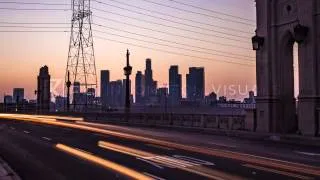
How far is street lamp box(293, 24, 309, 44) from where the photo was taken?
2900 centimetres

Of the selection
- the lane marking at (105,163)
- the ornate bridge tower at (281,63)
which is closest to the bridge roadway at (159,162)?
the lane marking at (105,163)

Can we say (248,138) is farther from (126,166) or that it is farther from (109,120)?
(109,120)

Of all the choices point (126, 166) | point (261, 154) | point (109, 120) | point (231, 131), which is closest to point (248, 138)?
point (231, 131)

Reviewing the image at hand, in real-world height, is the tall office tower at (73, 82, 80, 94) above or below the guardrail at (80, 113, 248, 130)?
above

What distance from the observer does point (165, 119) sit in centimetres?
4647

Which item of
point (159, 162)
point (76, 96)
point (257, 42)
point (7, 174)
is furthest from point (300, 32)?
point (76, 96)

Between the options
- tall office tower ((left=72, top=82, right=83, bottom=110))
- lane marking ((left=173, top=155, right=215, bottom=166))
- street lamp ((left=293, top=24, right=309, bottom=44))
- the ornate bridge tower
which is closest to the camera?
lane marking ((left=173, top=155, right=215, bottom=166))

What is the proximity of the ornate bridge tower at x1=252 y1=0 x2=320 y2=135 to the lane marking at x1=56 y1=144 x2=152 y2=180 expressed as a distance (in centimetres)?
1289

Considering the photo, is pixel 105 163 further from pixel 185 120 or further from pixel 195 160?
pixel 185 120

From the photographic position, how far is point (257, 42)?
33.1 metres

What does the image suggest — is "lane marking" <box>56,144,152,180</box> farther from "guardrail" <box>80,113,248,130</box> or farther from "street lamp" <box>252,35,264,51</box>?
"street lamp" <box>252,35,264,51</box>

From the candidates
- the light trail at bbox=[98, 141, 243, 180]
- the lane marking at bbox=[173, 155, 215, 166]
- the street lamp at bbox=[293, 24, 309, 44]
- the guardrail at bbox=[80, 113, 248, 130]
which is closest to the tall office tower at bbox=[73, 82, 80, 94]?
the guardrail at bbox=[80, 113, 248, 130]

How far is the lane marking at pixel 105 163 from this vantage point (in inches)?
569

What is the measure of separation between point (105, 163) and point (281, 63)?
17.6m
